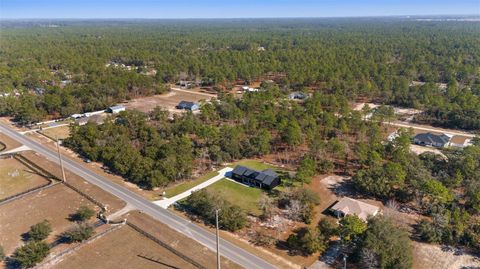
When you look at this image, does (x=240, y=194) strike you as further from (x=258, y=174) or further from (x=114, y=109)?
(x=114, y=109)

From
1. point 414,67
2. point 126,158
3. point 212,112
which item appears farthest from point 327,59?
point 126,158

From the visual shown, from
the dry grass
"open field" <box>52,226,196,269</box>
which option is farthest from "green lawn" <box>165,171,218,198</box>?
the dry grass

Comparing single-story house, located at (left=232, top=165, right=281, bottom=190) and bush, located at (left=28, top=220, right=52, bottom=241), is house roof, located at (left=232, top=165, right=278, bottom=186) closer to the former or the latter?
single-story house, located at (left=232, top=165, right=281, bottom=190)

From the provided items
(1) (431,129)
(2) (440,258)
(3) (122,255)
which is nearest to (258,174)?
(3) (122,255)

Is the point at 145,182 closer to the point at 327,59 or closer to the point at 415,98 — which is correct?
the point at 415,98

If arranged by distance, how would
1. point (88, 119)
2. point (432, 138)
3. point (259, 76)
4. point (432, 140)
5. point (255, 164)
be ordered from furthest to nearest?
point (259, 76)
point (88, 119)
point (432, 138)
point (432, 140)
point (255, 164)

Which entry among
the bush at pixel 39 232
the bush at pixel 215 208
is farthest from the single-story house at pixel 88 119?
the bush at pixel 215 208

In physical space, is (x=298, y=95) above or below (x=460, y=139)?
above
